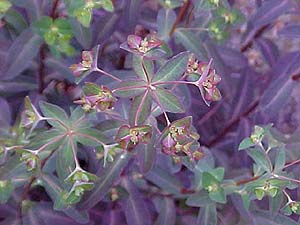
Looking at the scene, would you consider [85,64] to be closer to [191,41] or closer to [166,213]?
[191,41]

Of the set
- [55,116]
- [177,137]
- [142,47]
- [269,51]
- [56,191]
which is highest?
[142,47]

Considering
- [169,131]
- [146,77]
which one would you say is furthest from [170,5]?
[169,131]

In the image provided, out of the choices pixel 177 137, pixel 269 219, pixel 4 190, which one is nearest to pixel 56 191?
pixel 4 190

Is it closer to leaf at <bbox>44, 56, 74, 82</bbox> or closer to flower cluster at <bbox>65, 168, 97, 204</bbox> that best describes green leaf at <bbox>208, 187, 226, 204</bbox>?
flower cluster at <bbox>65, 168, 97, 204</bbox>

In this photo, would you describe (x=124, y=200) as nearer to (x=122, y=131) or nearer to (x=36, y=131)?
(x=36, y=131)

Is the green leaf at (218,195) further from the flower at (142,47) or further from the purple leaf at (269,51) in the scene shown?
the purple leaf at (269,51)

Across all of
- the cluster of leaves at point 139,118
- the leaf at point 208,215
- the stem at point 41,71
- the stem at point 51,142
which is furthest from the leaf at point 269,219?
the stem at point 41,71

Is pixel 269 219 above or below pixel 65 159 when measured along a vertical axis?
below
